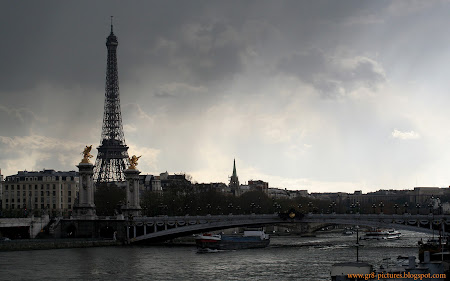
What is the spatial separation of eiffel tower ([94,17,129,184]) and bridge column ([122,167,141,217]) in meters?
56.6

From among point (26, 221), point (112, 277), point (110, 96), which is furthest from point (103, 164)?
point (112, 277)

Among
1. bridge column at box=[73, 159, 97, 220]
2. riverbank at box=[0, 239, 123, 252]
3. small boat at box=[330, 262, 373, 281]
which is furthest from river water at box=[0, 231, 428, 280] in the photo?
small boat at box=[330, 262, 373, 281]

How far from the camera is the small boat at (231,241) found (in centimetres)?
10375

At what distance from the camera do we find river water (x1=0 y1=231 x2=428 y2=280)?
70312mm

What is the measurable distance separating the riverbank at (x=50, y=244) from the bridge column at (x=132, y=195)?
8547mm

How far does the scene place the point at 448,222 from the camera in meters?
96.4

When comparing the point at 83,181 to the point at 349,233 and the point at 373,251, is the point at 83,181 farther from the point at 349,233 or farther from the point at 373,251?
the point at 349,233

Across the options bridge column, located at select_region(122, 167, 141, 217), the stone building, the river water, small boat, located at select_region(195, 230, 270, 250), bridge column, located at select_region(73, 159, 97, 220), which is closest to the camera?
the river water

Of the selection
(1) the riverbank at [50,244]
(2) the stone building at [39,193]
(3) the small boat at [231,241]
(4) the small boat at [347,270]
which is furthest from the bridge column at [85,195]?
(4) the small boat at [347,270]

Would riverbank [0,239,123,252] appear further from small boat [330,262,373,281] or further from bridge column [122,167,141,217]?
small boat [330,262,373,281]

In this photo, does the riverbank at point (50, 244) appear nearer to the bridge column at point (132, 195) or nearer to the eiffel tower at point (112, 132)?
the bridge column at point (132, 195)

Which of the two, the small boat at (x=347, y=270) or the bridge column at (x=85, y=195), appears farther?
the bridge column at (x=85, y=195)

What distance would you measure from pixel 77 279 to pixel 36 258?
1882 cm

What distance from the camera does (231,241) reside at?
108 metres
